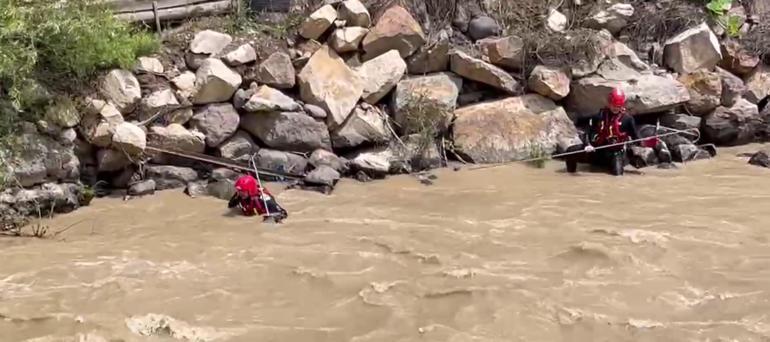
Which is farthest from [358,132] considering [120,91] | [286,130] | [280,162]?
[120,91]

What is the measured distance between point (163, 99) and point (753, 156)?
20.4ft

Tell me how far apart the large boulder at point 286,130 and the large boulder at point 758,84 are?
539cm

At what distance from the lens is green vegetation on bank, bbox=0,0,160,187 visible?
730 centimetres

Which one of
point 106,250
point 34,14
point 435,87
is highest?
point 34,14

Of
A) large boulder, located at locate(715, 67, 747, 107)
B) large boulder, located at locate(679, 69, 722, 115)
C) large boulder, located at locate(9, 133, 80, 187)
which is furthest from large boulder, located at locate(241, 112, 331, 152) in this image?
large boulder, located at locate(715, 67, 747, 107)

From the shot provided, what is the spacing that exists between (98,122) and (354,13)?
303 centimetres

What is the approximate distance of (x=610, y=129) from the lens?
8.88m

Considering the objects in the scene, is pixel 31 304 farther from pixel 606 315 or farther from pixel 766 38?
pixel 766 38

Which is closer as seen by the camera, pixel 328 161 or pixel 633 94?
pixel 328 161

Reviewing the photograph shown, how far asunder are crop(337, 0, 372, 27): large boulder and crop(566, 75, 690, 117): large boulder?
2.53m

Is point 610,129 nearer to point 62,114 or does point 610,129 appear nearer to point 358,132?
point 358,132

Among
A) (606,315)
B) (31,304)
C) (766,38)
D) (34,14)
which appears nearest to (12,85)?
(34,14)

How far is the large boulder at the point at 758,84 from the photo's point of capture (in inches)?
408

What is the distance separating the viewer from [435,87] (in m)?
9.40
